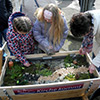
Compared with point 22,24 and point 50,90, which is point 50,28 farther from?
point 50,90

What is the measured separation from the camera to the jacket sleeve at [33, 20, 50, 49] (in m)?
2.08

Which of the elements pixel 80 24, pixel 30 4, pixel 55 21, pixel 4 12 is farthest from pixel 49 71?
pixel 4 12

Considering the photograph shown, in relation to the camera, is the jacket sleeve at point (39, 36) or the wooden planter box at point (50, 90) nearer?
the wooden planter box at point (50, 90)

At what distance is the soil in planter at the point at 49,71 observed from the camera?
6.42ft

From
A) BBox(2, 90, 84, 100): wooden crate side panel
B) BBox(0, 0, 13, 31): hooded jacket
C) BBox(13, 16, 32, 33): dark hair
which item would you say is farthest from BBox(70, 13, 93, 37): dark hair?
BBox(0, 0, 13, 31): hooded jacket

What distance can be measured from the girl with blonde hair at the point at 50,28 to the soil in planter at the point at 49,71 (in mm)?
266

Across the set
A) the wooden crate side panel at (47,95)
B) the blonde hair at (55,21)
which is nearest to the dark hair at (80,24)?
the blonde hair at (55,21)

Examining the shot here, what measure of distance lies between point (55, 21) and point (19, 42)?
671 mm

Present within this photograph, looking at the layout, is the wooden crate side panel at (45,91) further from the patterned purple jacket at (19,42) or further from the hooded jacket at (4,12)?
the hooded jacket at (4,12)

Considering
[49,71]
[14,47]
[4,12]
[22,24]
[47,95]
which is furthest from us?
[4,12]

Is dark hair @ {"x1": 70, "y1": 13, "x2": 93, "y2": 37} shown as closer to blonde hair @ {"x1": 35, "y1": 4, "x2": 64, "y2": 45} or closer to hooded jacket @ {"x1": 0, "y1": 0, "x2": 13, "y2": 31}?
blonde hair @ {"x1": 35, "y1": 4, "x2": 64, "y2": 45}

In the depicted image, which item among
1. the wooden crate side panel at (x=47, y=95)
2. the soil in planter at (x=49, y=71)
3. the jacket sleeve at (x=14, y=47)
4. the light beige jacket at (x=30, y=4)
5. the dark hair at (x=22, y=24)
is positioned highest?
the light beige jacket at (x=30, y=4)

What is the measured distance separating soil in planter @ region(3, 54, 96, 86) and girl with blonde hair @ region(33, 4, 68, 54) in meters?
0.27

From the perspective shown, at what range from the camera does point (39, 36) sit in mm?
2143
